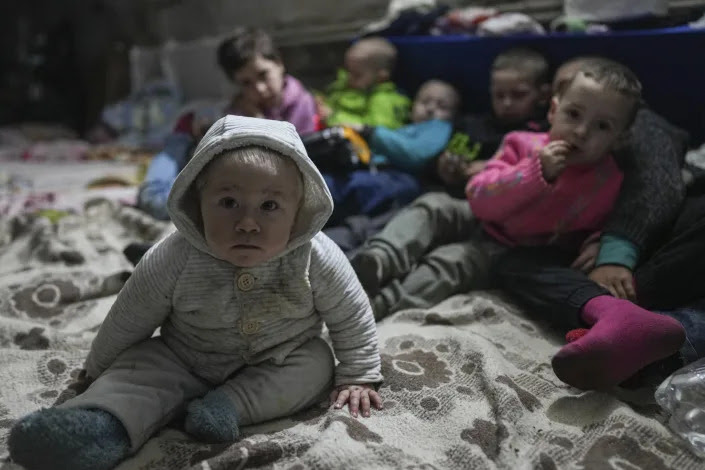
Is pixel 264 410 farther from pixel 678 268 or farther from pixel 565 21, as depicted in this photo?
pixel 565 21

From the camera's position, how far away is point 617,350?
93 cm

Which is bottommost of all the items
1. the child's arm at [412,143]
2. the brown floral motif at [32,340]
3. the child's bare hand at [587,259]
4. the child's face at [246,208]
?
the child's bare hand at [587,259]

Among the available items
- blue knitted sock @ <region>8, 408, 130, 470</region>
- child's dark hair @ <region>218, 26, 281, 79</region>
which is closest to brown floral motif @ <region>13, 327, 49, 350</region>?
blue knitted sock @ <region>8, 408, 130, 470</region>

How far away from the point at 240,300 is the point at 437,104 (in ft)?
3.72

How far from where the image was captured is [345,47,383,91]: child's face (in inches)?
78.7

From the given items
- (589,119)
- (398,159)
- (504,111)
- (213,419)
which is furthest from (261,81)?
(213,419)

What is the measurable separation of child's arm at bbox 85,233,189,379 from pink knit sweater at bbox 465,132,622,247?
718mm

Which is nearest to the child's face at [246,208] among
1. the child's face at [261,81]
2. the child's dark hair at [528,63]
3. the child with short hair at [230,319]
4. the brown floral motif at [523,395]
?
the child with short hair at [230,319]

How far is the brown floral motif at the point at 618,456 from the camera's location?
83 cm

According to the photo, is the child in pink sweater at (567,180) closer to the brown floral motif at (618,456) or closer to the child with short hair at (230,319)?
the brown floral motif at (618,456)

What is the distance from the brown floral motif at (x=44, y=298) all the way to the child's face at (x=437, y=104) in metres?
1.10

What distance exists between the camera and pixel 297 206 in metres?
0.91

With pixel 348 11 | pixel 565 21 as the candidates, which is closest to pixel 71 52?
pixel 348 11

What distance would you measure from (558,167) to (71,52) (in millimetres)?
3662
